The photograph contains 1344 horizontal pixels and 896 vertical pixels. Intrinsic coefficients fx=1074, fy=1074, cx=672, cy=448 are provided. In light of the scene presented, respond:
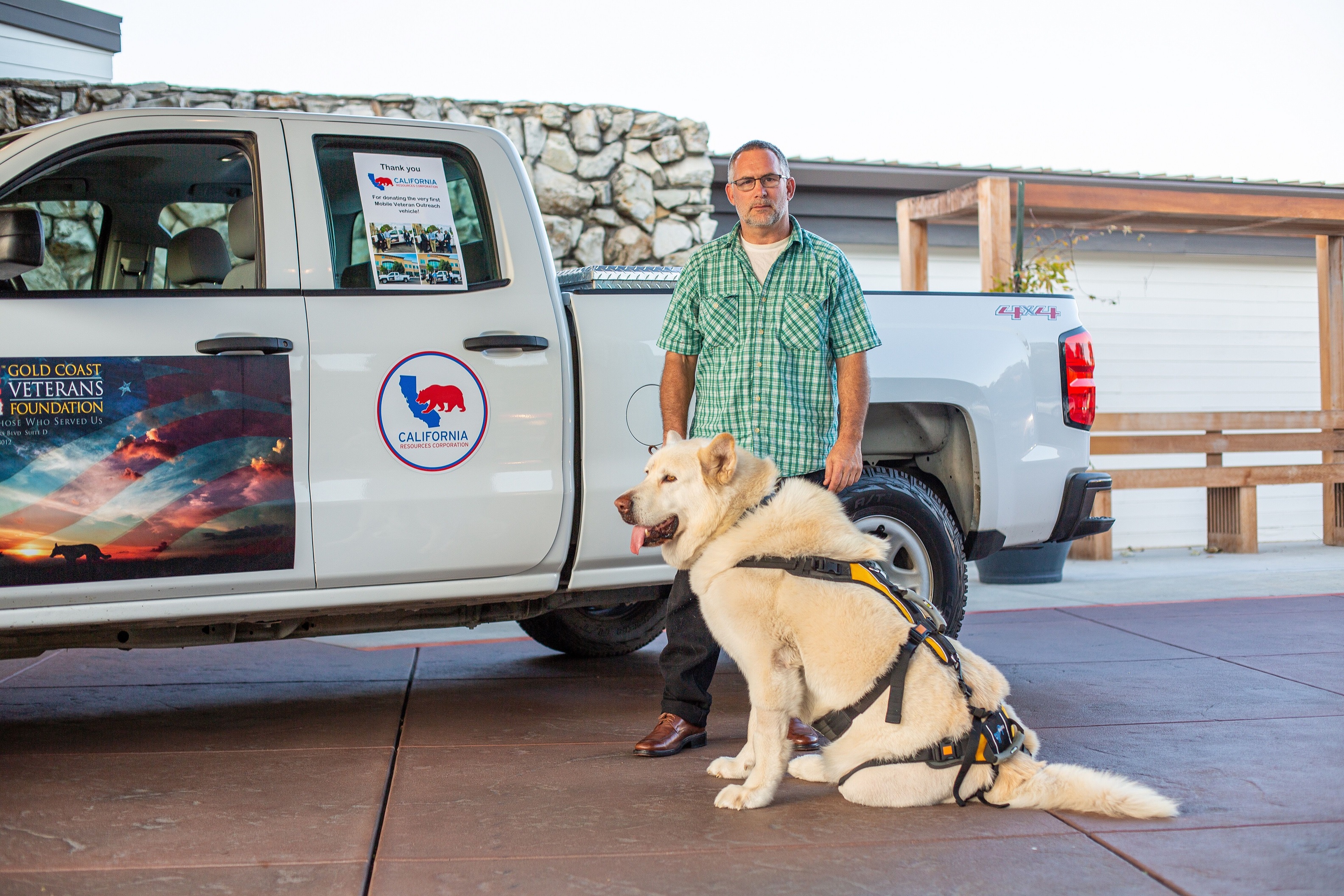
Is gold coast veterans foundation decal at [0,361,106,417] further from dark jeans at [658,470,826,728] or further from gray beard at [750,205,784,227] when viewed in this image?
gray beard at [750,205,784,227]

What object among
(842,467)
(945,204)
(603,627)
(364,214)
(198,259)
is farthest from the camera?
(945,204)

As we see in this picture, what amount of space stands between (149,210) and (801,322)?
8.76ft

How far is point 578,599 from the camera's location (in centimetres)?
421

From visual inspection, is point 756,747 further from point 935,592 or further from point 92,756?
point 92,756

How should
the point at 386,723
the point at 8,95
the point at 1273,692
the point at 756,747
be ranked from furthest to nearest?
the point at 8,95
the point at 1273,692
the point at 386,723
the point at 756,747

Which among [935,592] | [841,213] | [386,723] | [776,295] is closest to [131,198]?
[386,723]

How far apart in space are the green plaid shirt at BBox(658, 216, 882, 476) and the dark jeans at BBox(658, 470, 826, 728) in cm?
21

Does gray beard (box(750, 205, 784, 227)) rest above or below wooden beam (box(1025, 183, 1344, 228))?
below

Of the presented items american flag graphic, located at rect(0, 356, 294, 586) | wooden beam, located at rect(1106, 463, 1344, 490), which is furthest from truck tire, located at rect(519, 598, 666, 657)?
wooden beam, located at rect(1106, 463, 1344, 490)

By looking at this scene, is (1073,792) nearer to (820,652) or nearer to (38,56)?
(820,652)

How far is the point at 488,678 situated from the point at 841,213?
6310 millimetres

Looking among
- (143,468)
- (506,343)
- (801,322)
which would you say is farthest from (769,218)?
(143,468)

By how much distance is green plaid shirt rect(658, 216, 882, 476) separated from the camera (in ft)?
11.7

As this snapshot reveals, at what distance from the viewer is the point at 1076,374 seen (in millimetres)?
4770
